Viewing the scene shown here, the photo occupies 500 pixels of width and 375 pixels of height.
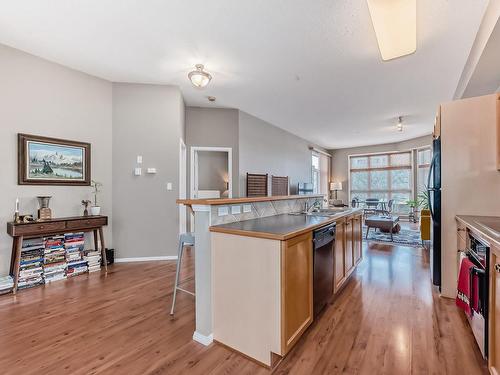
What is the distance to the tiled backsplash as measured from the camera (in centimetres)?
192

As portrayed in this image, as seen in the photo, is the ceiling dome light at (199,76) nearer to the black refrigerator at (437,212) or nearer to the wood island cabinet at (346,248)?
the wood island cabinet at (346,248)

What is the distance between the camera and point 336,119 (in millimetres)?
5812

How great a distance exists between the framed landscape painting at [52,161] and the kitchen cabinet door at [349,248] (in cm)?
360

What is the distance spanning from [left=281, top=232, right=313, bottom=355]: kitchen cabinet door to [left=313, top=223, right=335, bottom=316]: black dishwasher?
10 cm

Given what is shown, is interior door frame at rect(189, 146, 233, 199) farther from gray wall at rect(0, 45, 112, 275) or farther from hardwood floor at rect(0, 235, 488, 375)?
hardwood floor at rect(0, 235, 488, 375)

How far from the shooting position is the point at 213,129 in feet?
16.6

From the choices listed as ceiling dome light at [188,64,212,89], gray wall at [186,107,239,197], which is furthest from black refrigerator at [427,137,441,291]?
gray wall at [186,107,239,197]

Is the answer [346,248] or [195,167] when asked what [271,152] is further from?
[346,248]

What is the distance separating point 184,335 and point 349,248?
6.54 feet

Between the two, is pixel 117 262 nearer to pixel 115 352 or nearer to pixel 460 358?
pixel 115 352

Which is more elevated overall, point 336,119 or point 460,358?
point 336,119

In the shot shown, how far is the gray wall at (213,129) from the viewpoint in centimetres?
495

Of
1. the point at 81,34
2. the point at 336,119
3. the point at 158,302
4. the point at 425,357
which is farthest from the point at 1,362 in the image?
the point at 336,119

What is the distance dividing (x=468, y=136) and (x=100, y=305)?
3.99 m
